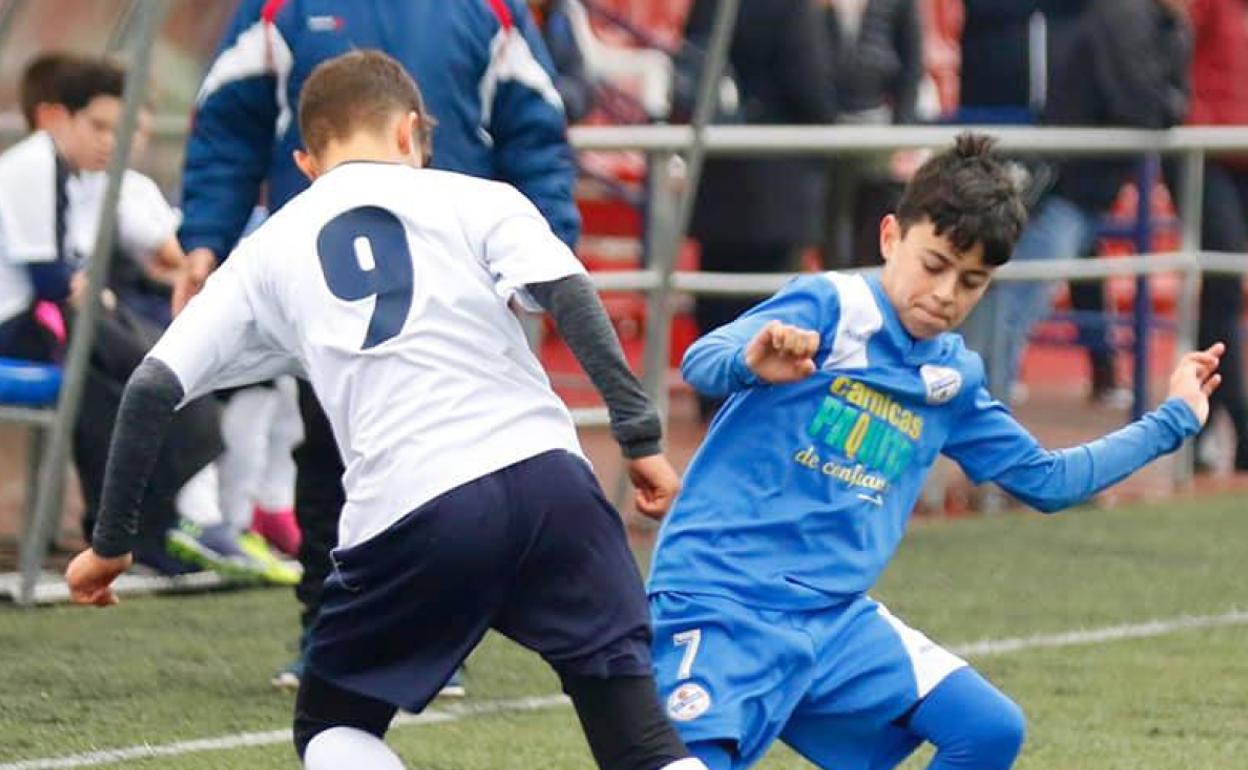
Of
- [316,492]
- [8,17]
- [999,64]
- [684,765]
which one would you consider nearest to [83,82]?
[8,17]

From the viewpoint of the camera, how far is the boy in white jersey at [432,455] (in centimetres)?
418

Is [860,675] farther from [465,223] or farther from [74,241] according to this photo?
[74,241]

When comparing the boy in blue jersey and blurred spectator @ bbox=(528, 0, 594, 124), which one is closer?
the boy in blue jersey

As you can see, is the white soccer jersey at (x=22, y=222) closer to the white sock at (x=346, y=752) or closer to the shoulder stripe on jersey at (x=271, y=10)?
the shoulder stripe on jersey at (x=271, y=10)

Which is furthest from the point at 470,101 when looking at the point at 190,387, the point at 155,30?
the point at 190,387

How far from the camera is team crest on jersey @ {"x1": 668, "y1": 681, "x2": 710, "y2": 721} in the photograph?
448cm

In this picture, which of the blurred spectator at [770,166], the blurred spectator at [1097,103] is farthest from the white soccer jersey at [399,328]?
the blurred spectator at [770,166]

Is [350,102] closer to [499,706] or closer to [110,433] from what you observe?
[499,706]

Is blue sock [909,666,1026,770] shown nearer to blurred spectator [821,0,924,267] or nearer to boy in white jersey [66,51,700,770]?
boy in white jersey [66,51,700,770]

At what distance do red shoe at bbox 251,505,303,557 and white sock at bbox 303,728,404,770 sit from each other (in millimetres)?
4081

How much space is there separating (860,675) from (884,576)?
364 centimetres

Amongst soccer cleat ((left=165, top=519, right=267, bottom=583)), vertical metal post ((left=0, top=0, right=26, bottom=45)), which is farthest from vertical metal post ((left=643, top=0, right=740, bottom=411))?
vertical metal post ((left=0, top=0, right=26, bottom=45))

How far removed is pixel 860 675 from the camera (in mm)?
4633

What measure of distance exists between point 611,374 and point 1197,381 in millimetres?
1221
